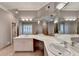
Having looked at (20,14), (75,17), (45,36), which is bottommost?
(45,36)

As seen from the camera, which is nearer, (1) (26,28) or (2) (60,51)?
(2) (60,51)

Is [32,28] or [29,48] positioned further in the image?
[29,48]

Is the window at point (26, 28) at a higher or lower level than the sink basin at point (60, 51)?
higher

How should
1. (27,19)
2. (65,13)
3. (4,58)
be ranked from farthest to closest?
(27,19), (65,13), (4,58)

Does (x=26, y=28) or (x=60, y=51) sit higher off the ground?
(x=26, y=28)

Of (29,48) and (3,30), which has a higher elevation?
(3,30)

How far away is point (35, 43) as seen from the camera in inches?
213

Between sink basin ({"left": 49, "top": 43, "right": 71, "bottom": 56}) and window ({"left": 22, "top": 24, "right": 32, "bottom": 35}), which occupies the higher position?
window ({"left": 22, "top": 24, "right": 32, "bottom": 35})

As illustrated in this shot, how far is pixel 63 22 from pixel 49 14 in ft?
3.82

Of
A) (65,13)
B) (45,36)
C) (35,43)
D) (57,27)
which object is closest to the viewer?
(65,13)

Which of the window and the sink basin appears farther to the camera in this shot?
the window

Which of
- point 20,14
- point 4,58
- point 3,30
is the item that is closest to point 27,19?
point 20,14

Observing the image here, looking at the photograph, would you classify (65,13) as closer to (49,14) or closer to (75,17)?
(75,17)

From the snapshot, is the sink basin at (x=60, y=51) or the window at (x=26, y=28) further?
the window at (x=26, y=28)
